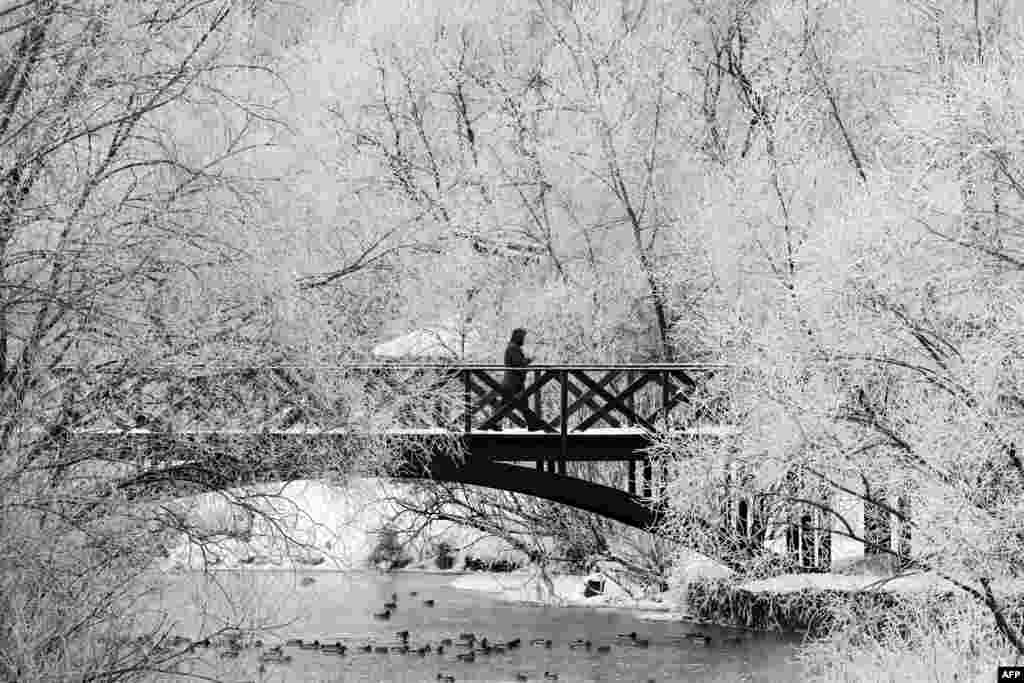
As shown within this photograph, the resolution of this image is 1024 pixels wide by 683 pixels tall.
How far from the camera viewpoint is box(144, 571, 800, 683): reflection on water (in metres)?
15.7

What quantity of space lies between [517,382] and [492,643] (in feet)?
12.1

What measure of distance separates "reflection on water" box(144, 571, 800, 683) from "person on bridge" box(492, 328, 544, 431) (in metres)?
2.60

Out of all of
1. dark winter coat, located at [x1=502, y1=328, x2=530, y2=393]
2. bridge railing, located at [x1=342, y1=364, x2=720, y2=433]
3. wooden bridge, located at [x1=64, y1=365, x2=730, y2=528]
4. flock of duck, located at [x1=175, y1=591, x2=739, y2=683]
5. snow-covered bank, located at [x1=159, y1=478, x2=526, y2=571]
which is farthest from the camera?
flock of duck, located at [x1=175, y1=591, x2=739, y2=683]

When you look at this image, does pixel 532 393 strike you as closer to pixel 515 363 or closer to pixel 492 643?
pixel 515 363

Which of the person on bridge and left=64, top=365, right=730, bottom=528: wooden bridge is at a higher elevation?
the person on bridge

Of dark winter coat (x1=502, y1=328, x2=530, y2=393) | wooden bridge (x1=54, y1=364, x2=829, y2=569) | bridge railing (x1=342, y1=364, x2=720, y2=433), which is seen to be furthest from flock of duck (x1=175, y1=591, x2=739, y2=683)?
dark winter coat (x1=502, y1=328, x2=530, y2=393)

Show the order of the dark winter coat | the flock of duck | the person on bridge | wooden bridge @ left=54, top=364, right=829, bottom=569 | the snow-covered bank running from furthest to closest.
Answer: the flock of duck → the dark winter coat → the person on bridge → the snow-covered bank → wooden bridge @ left=54, top=364, right=829, bottom=569

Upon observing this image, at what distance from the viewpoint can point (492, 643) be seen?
17766 millimetres

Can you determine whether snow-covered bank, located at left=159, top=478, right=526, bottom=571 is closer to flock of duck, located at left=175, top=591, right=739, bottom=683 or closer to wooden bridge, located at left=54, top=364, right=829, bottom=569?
wooden bridge, located at left=54, top=364, right=829, bottom=569

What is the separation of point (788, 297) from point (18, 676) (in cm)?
780

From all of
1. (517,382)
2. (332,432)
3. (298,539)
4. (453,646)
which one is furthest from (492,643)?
(332,432)

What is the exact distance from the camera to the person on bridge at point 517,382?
15.3 meters

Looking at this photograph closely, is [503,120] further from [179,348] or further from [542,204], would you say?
[179,348]

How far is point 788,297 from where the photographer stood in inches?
524
